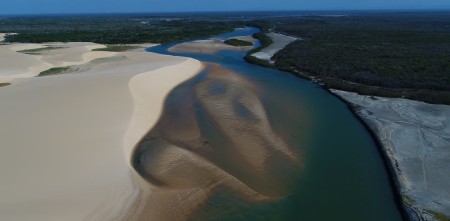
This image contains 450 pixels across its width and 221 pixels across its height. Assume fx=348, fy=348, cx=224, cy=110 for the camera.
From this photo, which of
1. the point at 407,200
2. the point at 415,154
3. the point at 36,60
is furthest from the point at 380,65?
the point at 36,60

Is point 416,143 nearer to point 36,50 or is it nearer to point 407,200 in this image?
point 407,200

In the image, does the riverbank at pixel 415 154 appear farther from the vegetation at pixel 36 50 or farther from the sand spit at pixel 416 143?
the vegetation at pixel 36 50

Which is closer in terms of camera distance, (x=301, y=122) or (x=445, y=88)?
(x=301, y=122)

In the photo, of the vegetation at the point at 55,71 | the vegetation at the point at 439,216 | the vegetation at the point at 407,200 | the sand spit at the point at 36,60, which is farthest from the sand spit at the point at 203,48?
the vegetation at the point at 439,216

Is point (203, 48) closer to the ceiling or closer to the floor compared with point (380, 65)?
closer to the floor

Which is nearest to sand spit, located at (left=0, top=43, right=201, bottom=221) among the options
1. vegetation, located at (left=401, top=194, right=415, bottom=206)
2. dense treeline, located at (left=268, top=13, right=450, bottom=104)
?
vegetation, located at (left=401, top=194, right=415, bottom=206)

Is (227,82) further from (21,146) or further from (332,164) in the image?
(21,146)

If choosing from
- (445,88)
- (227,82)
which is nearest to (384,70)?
(445,88)
